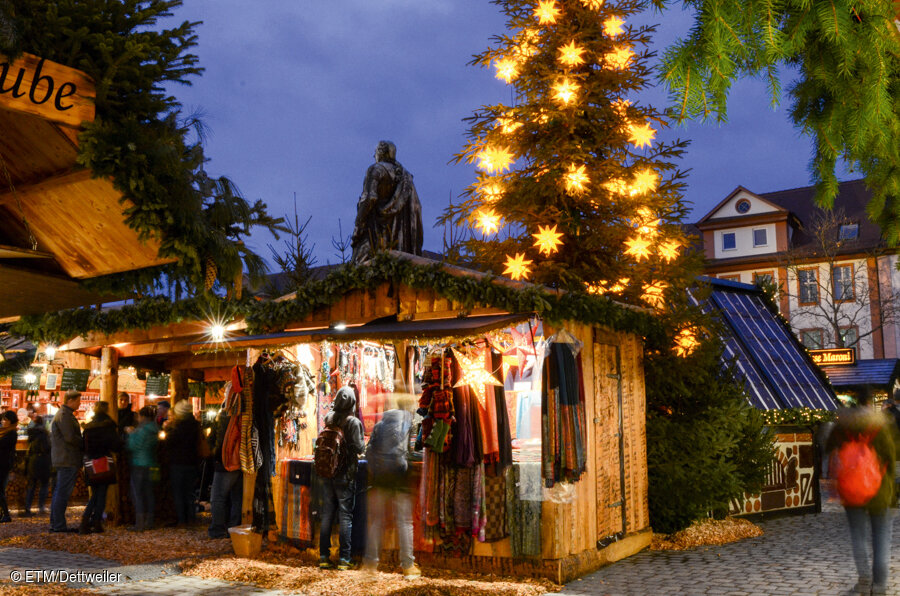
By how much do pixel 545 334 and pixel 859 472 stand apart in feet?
10.9

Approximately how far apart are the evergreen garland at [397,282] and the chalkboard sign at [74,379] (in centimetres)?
104

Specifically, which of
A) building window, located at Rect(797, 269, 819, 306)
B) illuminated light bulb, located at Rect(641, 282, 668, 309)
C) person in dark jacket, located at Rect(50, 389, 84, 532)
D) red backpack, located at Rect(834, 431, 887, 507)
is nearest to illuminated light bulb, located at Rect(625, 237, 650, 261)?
illuminated light bulb, located at Rect(641, 282, 668, 309)

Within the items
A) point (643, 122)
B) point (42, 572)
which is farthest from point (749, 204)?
point (42, 572)

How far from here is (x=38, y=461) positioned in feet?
48.2

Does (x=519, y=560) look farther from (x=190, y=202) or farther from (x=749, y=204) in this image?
(x=749, y=204)

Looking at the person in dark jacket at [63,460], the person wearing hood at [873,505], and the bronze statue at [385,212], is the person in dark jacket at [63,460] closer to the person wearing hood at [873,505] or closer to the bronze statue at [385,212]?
the bronze statue at [385,212]

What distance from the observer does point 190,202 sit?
3.39 m

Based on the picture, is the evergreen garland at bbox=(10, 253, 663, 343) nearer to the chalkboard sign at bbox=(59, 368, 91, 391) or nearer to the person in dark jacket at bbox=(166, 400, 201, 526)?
the chalkboard sign at bbox=(59, 368, 91, 391)

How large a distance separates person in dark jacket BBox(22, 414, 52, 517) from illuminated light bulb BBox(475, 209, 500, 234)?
28.7ft

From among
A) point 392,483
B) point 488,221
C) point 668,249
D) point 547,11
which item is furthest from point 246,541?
point 547,11

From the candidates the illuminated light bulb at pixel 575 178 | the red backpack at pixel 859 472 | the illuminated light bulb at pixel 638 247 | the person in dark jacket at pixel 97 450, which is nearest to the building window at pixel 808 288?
the illuminated light bulb at pixel 638 247

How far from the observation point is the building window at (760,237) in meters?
40.5

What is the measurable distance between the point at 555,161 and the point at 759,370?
639cm

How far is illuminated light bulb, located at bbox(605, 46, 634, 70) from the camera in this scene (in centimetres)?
1117
